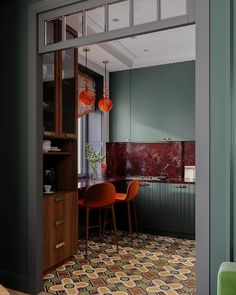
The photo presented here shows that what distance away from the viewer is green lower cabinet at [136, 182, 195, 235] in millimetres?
4395

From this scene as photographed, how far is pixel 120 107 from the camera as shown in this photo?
17.5ft

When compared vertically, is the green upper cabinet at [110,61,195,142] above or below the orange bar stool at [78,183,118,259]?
above

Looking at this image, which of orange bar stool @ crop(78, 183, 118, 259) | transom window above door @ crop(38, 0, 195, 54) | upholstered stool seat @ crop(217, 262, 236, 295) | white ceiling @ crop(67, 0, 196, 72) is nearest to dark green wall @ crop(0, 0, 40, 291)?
transom window above door @ crop(38, 0, 195, 54)

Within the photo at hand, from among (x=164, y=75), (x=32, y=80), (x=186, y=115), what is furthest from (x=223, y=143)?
(x=164, y=75)

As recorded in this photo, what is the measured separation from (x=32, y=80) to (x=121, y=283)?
2133 millimetres

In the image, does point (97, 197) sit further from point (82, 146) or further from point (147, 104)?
point (147, 104)

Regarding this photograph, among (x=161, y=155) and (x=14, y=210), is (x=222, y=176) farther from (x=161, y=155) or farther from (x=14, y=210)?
(x=161, y=155)

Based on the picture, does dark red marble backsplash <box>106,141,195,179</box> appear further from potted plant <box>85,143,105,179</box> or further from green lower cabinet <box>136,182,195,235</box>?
green lower cabinet <box>136,182,195,235</box>

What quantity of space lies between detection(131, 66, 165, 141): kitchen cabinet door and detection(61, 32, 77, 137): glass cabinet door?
1725 mm

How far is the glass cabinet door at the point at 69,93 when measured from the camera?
350 cm

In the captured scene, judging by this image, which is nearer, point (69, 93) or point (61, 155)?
point (69, 93)

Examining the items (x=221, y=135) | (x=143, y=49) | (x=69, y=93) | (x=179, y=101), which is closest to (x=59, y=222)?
(x=69, y=93)

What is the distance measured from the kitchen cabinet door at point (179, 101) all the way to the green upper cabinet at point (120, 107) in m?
0.69

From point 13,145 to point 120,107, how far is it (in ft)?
9.15
